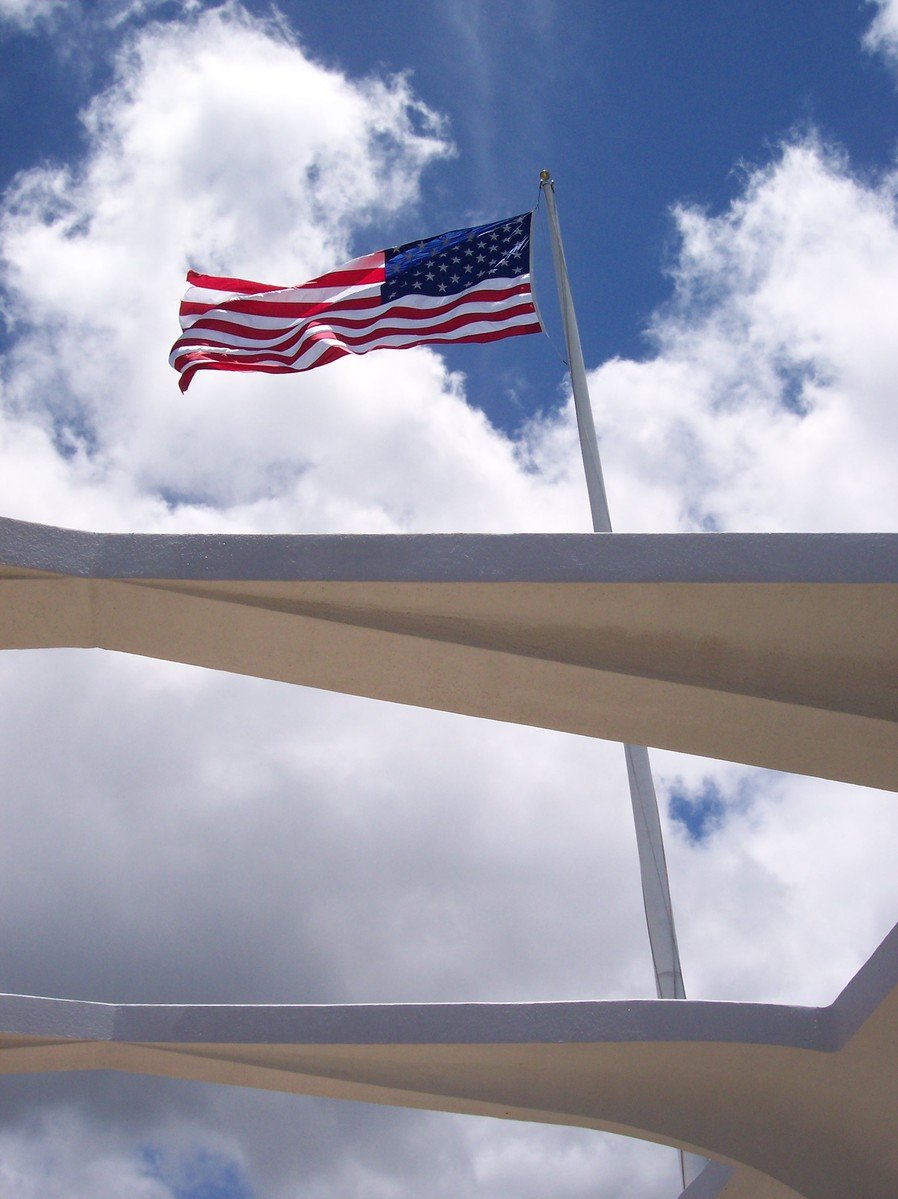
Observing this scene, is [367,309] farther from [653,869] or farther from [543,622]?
[543,622]

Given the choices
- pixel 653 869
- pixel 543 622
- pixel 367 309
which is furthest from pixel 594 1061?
pixel 367 309

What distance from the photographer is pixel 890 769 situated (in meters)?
5.50

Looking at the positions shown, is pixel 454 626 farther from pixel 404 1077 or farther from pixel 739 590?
pixel 404 1077

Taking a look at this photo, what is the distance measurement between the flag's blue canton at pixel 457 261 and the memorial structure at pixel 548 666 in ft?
19.8

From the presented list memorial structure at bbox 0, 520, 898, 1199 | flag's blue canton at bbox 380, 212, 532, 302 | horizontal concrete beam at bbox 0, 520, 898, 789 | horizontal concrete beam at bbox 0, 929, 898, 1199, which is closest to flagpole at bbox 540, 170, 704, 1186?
horizontal concrete beam at bbox 0, 929, 898, 1199

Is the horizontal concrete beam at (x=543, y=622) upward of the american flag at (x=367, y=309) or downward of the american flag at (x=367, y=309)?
Result: downward

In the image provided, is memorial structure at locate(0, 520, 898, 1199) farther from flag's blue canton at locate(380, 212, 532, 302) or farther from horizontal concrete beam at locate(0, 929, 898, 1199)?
flag's blue canton at locate(380, 212, 532, 302)

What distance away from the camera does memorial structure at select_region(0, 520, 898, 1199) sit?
4.96 meters

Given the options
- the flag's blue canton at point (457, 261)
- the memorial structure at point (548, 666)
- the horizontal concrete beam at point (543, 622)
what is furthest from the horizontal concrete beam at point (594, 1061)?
the flag's blue canton at point (457, 261)

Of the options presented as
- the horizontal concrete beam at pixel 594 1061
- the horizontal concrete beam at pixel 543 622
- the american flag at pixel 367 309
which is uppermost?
the american flag at pixel 367 309

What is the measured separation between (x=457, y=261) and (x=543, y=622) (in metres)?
6.48

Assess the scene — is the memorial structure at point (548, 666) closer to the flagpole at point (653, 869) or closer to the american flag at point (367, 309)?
the flagpole at point (653, 869)

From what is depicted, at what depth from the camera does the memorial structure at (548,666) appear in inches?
195

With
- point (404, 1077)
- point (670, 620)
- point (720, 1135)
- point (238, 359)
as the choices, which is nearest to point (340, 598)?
point (670, 620)
